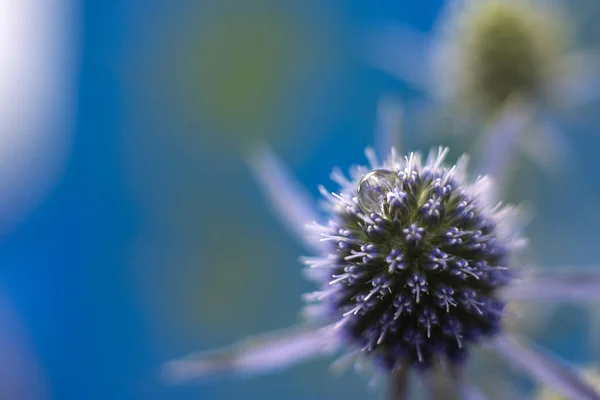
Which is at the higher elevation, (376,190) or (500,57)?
(500,57)

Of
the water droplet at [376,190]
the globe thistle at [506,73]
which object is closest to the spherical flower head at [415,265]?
the water droplet at [376,190]

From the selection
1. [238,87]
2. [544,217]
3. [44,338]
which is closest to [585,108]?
[544,217]

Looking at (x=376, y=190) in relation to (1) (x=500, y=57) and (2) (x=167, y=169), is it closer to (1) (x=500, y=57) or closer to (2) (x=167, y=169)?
(1) (x=500, y=57)

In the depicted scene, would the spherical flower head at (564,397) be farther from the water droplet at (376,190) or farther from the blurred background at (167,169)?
the blurred background at (167,169)

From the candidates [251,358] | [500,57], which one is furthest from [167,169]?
[251,358]

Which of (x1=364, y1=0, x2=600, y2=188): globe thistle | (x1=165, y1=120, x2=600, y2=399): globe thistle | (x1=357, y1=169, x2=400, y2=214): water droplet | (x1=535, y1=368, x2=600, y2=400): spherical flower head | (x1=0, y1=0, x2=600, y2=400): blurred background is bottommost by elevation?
(x1=535, y1=368, x2=600, y2=400): spherical flower head

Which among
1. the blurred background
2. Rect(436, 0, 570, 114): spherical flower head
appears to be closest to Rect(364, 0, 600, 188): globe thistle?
Rect(436, 0, 570, 114): spherical flower head

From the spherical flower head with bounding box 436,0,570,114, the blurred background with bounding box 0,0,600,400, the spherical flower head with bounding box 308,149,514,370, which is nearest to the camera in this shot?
the spherical flower head with bounding box 308,149,514,370

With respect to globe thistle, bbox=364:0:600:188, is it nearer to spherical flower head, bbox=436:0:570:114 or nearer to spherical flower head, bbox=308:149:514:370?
spherical flower head, bbox=436:0:570:114
